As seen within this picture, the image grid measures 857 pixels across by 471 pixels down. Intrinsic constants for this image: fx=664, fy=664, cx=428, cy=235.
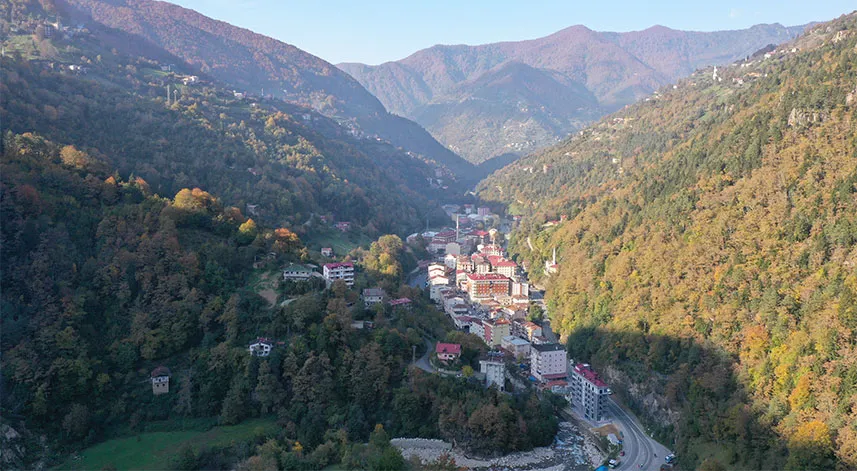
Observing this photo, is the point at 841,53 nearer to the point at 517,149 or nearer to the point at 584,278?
the point at 584,278

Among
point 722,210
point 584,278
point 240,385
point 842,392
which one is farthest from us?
point 584,278

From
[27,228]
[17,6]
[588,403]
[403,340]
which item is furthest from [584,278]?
[17,6]

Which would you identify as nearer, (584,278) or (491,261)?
(584,278)

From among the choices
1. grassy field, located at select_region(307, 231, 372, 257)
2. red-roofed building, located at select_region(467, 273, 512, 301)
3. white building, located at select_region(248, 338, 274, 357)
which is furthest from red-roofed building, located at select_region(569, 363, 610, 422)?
grassy field, located at select_region(307, 231, 372, 257)

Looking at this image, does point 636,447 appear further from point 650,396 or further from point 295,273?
point 295,273

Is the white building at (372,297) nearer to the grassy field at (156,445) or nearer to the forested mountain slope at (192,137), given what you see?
the grassy field at (156,445)

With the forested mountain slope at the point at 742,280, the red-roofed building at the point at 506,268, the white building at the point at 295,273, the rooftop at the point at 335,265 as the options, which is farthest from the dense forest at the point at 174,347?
Result: the red-roofed building at the point at 506,268

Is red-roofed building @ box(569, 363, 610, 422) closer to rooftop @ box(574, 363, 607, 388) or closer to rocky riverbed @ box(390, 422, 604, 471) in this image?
rooftop @ box(574, 363, 607, 388)
